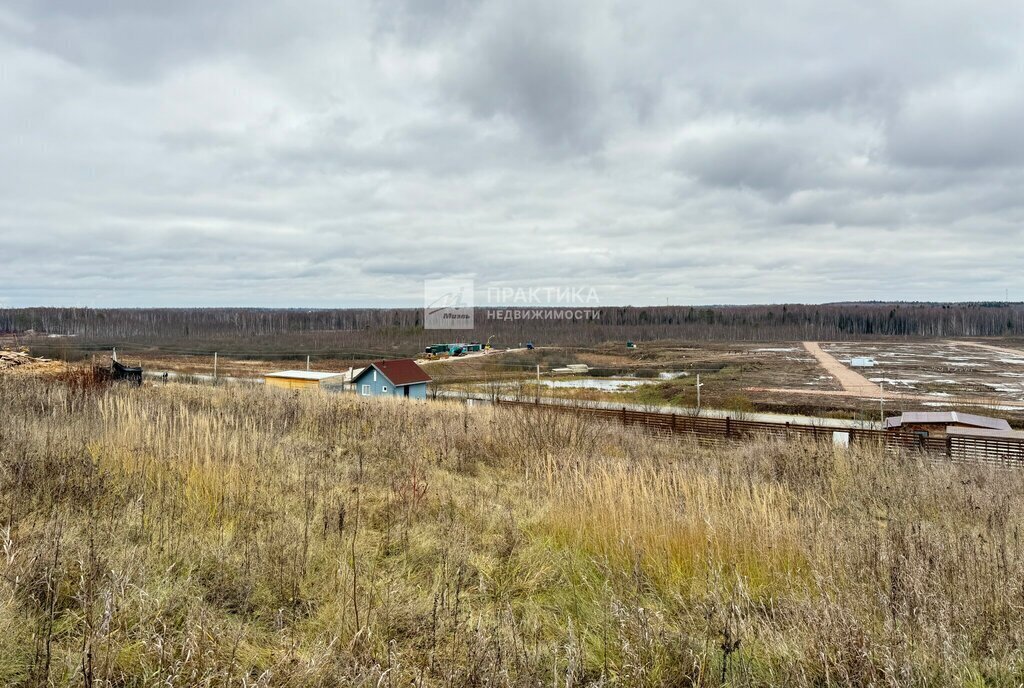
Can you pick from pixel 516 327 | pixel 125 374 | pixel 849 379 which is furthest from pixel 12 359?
pixel 516 327

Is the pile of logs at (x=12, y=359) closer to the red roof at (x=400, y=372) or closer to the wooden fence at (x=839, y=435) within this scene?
the wooden fence at (x=839, y=435)

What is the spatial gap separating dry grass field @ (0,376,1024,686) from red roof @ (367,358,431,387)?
23162mm

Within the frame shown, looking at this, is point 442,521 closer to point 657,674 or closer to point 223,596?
point 223,596

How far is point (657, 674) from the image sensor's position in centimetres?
244

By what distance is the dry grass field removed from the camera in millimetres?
2375

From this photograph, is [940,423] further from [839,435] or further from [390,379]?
[390,379]

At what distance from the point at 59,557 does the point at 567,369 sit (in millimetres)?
56603

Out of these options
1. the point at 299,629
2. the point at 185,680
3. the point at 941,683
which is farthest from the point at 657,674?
the point at 185,680

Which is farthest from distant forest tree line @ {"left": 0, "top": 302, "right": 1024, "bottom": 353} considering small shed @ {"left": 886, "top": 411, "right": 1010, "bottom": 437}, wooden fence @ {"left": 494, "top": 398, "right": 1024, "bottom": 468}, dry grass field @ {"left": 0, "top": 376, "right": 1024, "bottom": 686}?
dry grass field @ {"left": 0, "top": 376, "right": 1024, "bottom": 686}

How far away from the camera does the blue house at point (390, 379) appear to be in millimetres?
29141

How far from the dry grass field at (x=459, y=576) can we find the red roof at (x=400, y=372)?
912 inches

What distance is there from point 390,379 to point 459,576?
2664 cm

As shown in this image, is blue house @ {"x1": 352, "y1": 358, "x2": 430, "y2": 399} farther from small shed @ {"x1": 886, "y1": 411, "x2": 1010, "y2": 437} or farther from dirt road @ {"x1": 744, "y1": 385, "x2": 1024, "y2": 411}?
dirt road @ {"x1": 744, "y1": 385, "x2": 1024, "y2": 411}

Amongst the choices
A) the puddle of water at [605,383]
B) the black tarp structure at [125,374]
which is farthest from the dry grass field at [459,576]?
the puddle of water at [605,383]
